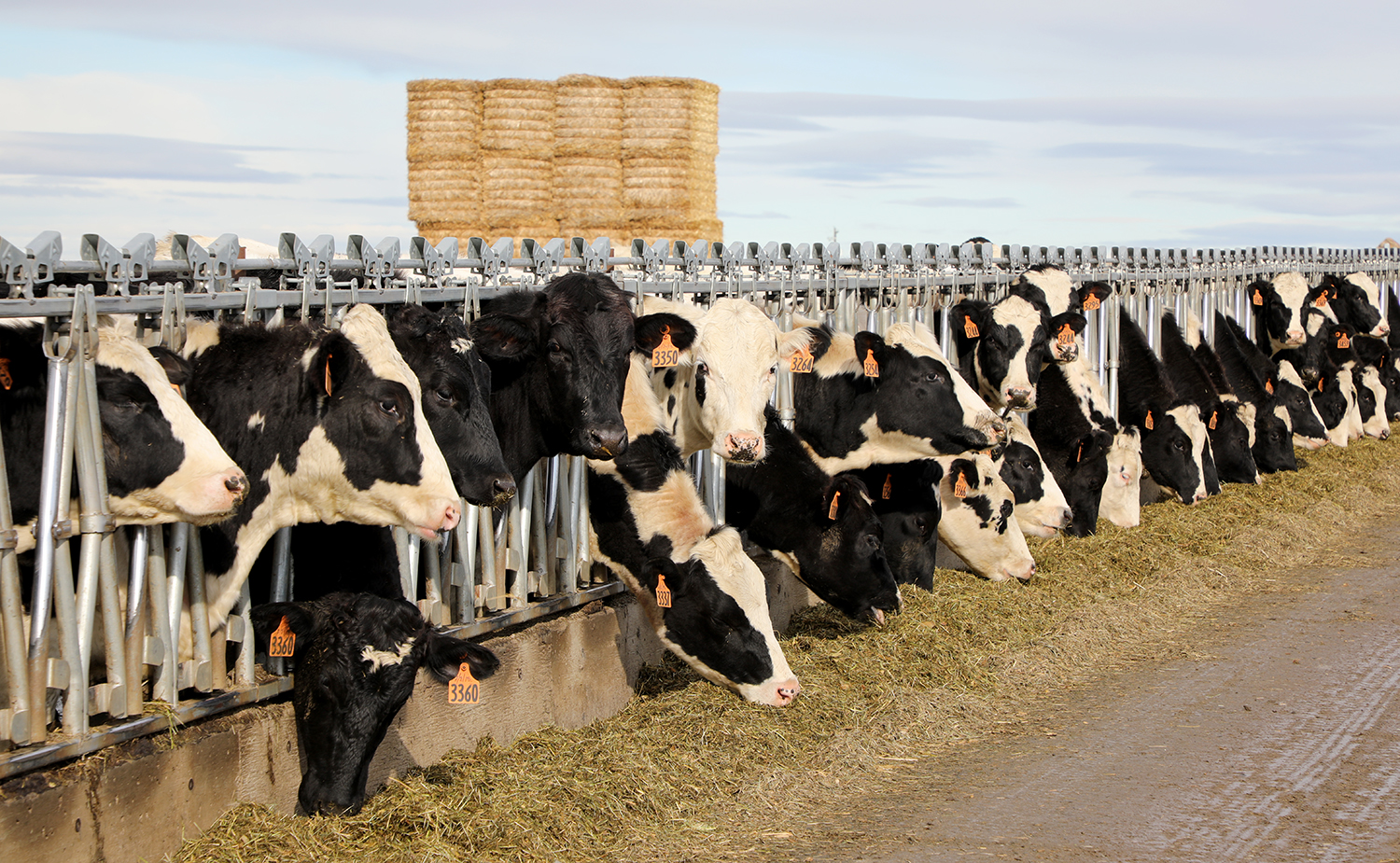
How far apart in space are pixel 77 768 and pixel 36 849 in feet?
0.88

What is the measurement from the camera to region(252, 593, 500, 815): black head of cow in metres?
4.73

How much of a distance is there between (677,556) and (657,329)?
1103 millimetres

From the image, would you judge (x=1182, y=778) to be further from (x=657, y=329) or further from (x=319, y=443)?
(x=319, y=443)

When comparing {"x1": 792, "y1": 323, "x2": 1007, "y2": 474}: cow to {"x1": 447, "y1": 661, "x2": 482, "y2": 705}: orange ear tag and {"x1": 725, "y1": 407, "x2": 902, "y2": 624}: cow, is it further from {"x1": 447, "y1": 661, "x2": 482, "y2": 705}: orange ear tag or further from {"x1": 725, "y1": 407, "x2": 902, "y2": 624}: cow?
{"x1": 447, "y1": 661, "x2": 482, "y2": 705}: orange ear tag

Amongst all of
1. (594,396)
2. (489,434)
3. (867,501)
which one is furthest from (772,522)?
(489,434)

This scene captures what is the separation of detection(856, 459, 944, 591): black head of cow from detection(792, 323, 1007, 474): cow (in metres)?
0.33

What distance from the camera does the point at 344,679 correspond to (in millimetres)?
4730

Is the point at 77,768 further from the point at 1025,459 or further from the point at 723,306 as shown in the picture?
the point at 1025,459

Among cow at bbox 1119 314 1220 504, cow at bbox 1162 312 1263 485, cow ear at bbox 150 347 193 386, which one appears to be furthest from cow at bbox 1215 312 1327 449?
cow ear at bbox 150 347 193 386

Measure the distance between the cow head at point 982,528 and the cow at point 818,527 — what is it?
1.79 meters

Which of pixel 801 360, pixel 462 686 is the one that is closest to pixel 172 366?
pixel 462 686

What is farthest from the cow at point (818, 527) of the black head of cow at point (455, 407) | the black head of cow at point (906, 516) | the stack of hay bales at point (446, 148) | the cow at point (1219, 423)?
the stack of hay bales at point (446, 148)

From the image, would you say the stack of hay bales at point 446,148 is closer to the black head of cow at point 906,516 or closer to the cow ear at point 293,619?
the black head of cow at point 906,516

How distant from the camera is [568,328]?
241 inches
